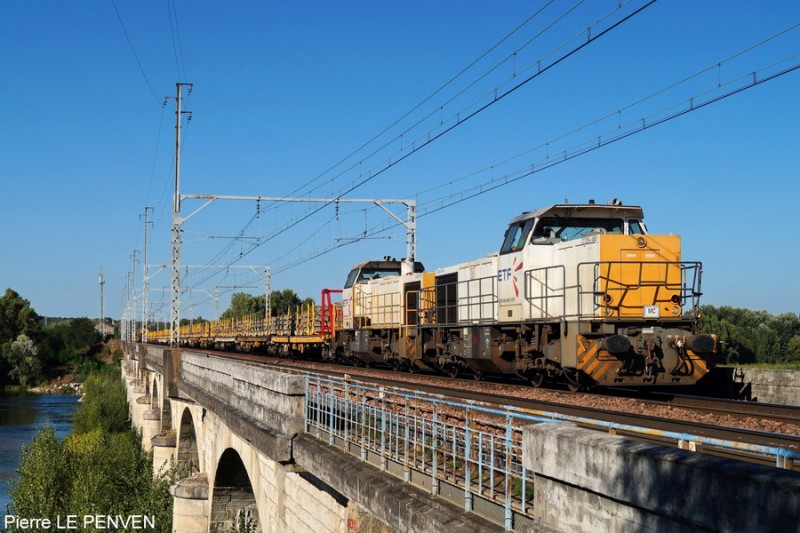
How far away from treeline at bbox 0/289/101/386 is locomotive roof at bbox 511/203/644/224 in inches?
4284

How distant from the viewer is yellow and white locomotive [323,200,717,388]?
1316cm

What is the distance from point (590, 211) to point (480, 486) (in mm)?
10946

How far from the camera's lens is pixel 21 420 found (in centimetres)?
7188

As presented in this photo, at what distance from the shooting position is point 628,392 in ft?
49.6

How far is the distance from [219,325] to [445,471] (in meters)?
57.5

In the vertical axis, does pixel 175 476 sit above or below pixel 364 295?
below

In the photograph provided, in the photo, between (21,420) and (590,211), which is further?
(21,420)

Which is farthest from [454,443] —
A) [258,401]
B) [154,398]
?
[154,398]

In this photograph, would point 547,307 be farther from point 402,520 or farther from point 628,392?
point 402,520

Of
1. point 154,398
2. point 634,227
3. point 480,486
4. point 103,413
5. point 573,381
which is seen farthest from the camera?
point 103,413

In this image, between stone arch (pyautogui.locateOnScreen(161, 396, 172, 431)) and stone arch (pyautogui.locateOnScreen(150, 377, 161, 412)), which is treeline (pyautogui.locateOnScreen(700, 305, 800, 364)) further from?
stone arch (pyautogui.locateOnScreen(150, 377, 161, 412))

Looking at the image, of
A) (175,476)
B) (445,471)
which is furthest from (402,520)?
(175,476)

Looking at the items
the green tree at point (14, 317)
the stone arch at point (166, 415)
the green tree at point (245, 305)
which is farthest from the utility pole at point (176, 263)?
the green tree at point (14, 317)

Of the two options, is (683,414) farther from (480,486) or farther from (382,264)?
(382,264)
